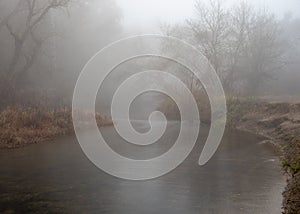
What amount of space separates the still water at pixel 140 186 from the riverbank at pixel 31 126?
1912 millimetres

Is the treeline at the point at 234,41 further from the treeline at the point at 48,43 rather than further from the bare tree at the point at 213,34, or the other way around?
the treeline at the point at 48,43

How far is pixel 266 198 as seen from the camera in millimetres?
9062

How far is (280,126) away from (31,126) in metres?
13.8

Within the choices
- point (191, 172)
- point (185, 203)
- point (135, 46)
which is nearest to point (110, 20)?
point (135, 46)

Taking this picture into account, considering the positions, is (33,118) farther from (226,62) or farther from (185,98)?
(226,62)

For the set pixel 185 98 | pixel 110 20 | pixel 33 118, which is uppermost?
pixel 110 20

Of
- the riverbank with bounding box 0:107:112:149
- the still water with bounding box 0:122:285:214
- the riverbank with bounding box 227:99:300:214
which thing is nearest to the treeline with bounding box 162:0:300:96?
the riverbank with bounding box 227:99:300:214

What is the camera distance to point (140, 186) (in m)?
10.4

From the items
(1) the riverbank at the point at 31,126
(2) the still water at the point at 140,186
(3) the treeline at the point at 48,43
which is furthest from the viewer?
(3) the treeline at the point at 48,43

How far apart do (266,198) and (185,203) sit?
6.78ft

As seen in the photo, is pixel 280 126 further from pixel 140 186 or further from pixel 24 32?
pixel 24 32

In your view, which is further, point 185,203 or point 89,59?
point 89,59

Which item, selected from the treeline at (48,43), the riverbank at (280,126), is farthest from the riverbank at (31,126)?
the riverbank at (280,126)

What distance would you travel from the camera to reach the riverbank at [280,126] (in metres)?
8.96
